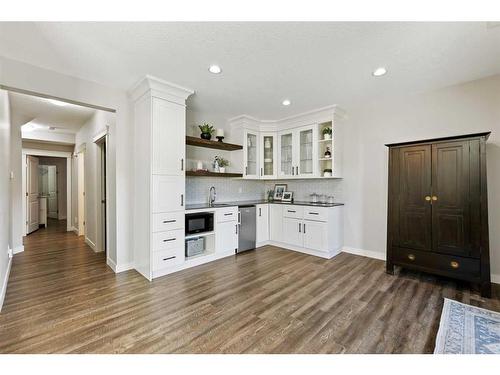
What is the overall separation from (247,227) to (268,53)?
2765 mm

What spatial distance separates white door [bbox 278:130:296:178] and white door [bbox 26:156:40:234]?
6.35 m

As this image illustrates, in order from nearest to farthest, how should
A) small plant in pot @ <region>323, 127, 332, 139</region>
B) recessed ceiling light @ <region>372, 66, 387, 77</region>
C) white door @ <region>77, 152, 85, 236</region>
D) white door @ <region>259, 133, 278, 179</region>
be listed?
1. recessed ceiling light @ <region>372, 66, 387, 77</region>
2. small plant in pot @ <region>323, 127, 332, 139</region>
3. white door @ <region>259, 133, 278, 179</region>
4. white door @ <region>77, 152, 85, 236</region>

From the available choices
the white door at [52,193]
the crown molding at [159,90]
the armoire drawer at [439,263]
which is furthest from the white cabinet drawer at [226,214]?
the white door at [52,193]

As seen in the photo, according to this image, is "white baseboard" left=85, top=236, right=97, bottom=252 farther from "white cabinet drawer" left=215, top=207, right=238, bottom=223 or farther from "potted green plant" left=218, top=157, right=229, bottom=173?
"potted green plant" left=218, top=157, right=229, bottom=173

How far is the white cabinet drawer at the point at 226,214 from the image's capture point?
3.58 meters

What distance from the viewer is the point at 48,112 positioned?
4.00 m

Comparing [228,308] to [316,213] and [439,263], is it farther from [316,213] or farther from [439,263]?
[439,263]

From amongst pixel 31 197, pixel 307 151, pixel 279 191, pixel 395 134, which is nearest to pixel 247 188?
pixel 279 191

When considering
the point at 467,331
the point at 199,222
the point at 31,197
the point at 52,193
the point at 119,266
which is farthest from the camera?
the point at 52,193

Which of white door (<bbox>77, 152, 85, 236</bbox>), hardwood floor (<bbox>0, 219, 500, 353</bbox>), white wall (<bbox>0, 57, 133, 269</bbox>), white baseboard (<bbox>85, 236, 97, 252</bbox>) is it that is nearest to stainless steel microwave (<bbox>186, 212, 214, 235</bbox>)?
hardwood floor (<bbox>0, 219, 500, 353</bbox>)

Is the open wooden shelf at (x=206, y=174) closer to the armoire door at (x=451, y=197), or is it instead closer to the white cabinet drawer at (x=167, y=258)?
the white cabinet drawer at (x=167, y=258)

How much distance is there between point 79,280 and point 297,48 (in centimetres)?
370

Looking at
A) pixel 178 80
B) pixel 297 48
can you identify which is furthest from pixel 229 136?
pixel 297 48

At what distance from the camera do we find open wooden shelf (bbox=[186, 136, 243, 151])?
140 inches
